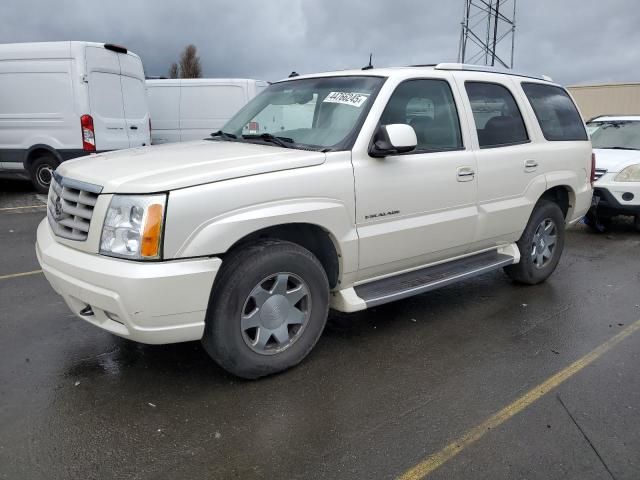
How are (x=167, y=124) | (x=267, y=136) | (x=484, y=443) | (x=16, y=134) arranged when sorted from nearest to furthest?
(x=484, y=443)
(x=267, y=136)
(x=16, y=134)
(x=167, y=124)

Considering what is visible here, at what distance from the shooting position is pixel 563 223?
544 centimetres

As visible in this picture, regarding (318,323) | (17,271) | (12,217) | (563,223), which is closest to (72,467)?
(318,323)

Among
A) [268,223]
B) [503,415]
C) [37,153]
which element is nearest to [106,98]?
[37,153]

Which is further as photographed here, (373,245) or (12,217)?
(12,217)

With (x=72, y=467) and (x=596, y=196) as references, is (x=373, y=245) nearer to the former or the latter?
(x=72, y=467)

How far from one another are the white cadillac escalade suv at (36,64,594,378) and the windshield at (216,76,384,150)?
0.6 inches

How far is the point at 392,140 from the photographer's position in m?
3.50

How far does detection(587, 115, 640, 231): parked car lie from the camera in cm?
767

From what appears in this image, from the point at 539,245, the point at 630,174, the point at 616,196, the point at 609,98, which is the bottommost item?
the point at 539,245

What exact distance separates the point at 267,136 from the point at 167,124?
9.52 m

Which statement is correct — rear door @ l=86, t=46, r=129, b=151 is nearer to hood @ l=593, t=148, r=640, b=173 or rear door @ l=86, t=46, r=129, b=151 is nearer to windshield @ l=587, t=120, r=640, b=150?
hood @ l=593, t=148, r=640, b=173

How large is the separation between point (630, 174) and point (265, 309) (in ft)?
21.4

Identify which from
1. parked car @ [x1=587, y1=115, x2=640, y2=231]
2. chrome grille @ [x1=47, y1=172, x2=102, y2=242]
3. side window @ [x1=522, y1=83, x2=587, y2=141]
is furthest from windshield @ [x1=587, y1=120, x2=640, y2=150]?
chrome grille @ [x1=47, y1=172, x2=102, y2=242]

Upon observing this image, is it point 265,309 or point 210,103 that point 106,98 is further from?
point 265,309
